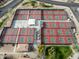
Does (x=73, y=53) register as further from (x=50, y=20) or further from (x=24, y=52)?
(x=50, y=20)

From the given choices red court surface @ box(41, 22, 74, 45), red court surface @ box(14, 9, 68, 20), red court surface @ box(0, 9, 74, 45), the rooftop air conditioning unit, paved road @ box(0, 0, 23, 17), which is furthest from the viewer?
paved road @ box(0, 0, 23, 17)

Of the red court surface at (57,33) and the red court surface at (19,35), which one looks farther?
the red court surface at (19,35)

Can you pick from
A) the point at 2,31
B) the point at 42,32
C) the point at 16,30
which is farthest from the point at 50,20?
the point at 2,31

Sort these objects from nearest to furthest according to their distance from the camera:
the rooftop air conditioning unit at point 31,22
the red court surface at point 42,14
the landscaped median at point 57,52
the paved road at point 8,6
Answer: the landscaped median at point 57,52, the rooftop air conditioning unit at point 31,22, the red court surface at point 42,14, the paved road at point 8,6

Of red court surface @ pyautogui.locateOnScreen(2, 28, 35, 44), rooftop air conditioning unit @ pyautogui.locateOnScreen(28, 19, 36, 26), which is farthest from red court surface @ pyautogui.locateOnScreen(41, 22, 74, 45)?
rooftop air conditioning unit @ pyautogui.locateOnScreen(28, 19, 36, 26)

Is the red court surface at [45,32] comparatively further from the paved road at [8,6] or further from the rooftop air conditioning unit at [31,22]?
the paved road at [8,6]

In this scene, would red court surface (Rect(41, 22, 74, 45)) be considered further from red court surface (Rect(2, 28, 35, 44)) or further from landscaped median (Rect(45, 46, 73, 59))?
red court surface (Rect(2, 28, 35, 44))

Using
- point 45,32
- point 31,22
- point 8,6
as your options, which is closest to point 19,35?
point 31,22

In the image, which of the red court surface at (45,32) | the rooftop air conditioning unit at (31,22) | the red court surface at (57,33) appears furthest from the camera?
the rooftop air conditioning unit at (31,22)

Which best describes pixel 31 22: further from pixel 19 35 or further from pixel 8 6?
pixel 8 6

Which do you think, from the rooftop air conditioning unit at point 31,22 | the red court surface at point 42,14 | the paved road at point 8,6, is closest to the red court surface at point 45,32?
the red court surface at point 42,14

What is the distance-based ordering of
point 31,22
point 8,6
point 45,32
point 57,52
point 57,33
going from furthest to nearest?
point 8,6 < point 31,22 < point 45,32 < point 57,33 < point 57,52

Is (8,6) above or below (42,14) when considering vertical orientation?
above
